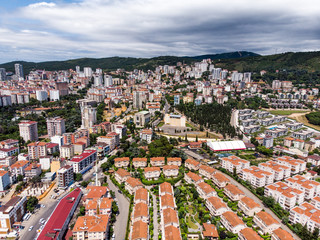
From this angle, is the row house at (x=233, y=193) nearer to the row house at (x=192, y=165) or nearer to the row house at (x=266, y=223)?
the row house at (x=266, y=223)

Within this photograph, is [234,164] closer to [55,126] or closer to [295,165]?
[295,165]

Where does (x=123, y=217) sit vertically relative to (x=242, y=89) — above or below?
below

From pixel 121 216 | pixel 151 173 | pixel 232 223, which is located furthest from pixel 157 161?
pixel 232 223

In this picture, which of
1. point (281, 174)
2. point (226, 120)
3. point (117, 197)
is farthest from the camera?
point (226, 120)

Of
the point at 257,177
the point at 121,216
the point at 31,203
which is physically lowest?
the point at 121,216

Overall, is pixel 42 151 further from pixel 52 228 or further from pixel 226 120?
pixel 226 120

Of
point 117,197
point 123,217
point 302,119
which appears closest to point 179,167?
point 117,197

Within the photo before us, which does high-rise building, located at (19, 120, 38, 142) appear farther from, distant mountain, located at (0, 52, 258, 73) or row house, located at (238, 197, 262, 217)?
distant mountain, located at (0, 52, 258, 73)
